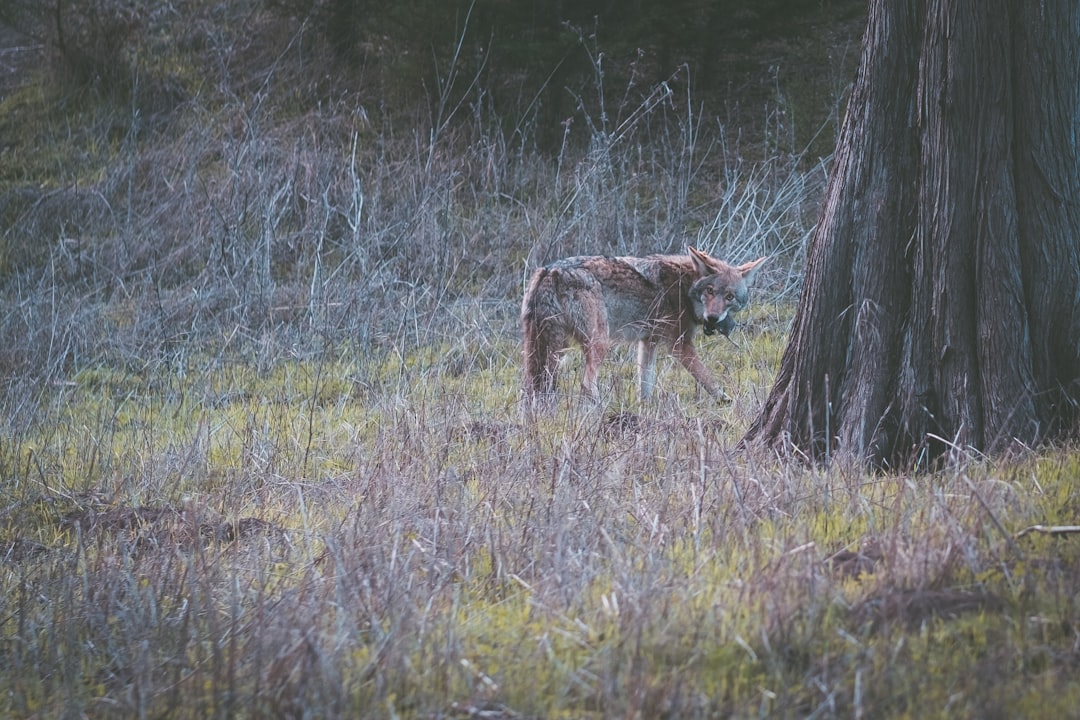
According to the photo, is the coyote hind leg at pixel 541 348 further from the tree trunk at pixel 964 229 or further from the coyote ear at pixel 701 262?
the tree trunk at pixel 964 229

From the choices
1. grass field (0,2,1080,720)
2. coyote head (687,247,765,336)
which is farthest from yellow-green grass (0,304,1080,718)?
coyote head (687,247,765,336)

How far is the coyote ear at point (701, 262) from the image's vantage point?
889 centimetres

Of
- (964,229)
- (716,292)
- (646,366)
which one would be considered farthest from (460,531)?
(716,292)

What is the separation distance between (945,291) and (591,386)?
10.8 ft

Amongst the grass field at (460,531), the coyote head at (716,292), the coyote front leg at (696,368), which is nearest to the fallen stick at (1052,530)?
the grass field at (460,531)

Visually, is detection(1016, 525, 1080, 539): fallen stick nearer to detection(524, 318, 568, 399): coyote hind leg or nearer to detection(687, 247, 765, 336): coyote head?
detection(524, 318, 568, 399): coyote hind leg

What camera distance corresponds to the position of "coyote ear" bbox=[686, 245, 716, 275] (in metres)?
8.89

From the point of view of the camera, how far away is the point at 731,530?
13.9 ft

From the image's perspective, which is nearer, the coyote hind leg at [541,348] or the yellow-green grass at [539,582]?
the yellow-green grass at [539,582]

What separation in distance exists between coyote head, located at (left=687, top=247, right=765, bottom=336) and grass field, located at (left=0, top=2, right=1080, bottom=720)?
1.34 ft

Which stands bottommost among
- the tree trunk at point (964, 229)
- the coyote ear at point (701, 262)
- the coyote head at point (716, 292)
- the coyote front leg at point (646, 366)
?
the coyote front leg at point (646, 366)

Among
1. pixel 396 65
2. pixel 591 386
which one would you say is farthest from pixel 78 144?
pixel 591 386

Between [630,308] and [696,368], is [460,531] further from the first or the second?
[630,308]

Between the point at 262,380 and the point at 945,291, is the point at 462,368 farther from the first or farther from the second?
the point at 945,291
